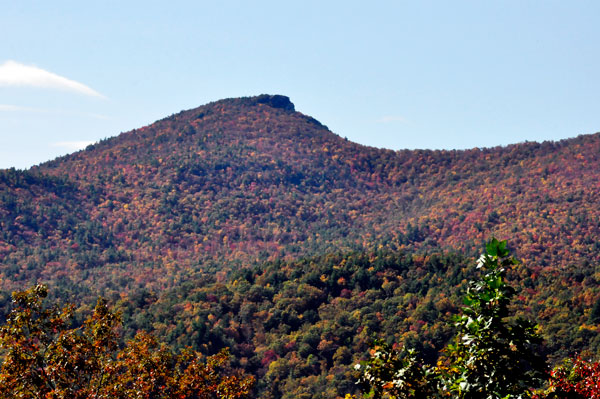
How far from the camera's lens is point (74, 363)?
23.4m

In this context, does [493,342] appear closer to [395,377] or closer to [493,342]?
[493,342]

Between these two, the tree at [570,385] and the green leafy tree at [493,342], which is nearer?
the green leafy tree at [493,342]

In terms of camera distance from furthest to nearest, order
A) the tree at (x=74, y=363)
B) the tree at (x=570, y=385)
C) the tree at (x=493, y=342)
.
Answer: the tree at (x=74, y=363) < the tree at (x=570, y=385) < the tree at (x=493, y=342)

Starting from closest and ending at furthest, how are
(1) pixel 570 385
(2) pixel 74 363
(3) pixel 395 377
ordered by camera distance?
1. (3) pixel 395 377
2. (1) pixel 570 385
3. (2) pixel 74 363

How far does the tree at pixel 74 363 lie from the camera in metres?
22.1

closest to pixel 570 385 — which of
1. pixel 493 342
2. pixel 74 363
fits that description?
pixel 493 342

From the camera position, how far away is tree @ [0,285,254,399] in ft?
72.4

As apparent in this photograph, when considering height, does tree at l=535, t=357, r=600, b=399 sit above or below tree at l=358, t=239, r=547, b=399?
below

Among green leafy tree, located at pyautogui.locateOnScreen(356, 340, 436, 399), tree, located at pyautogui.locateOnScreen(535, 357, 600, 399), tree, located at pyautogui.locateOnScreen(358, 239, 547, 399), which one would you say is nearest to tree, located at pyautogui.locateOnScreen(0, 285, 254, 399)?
green leafy tree, located at pyautogui.locateOnScreen(356, 340, 436, 399)

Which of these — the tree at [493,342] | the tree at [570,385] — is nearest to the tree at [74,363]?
the tree at [570,385]

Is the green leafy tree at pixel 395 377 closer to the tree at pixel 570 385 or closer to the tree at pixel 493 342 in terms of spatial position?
the tree at pixel 493 342

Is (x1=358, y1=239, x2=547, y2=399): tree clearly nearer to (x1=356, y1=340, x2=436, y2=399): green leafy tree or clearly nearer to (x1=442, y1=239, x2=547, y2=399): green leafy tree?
(x1=442, y1=239, x2=547, y2=399): green leafy tree

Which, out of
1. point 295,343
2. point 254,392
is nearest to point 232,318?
point 295,343

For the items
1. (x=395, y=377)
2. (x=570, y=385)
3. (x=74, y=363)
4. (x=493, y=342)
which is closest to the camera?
(x=493, y=342)
